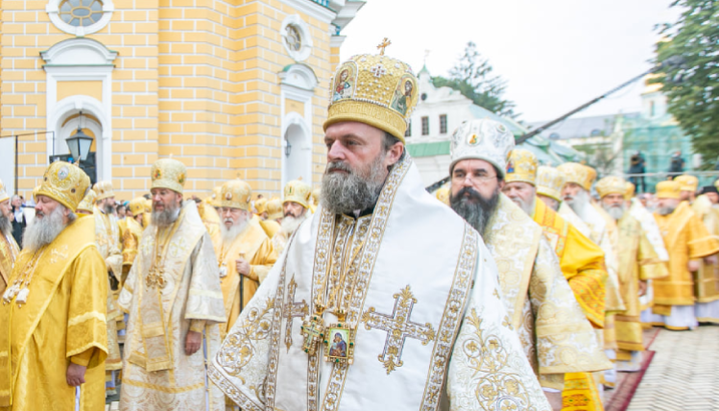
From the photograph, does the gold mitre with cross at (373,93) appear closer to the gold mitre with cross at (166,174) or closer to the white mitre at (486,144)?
the white mitre at (486,144)

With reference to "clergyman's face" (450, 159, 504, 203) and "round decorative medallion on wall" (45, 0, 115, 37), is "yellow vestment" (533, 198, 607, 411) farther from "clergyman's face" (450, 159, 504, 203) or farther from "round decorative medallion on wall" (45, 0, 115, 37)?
"round decorative medallion on wall" (45, 0, 115, 37)

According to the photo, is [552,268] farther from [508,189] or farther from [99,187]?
[99,187]

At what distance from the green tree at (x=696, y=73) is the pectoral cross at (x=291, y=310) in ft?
43.9

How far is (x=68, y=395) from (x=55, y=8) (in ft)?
43.4

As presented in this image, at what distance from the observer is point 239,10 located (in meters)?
16.5

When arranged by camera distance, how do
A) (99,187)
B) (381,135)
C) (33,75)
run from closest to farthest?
1. (381,135)
2. (99,187)
3. (33,75)

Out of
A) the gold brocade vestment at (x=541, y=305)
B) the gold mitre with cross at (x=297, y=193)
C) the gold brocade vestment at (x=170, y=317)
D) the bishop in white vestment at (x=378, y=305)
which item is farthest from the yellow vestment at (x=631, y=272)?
the bishop in white vestment at (x=378, y=305)

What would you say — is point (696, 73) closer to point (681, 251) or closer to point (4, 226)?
point (681, 251)

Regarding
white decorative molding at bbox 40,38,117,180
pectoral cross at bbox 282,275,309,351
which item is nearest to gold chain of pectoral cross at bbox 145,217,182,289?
pectoral cross at bbox 282,275,309,351

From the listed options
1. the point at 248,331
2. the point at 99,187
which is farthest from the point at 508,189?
the point at 99,187

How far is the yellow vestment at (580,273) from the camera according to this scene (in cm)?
331

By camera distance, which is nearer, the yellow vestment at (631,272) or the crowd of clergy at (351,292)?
the crowd of clergy at (351,292)

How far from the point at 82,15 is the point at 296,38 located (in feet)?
19.7

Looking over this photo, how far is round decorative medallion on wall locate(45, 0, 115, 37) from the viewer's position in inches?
566
